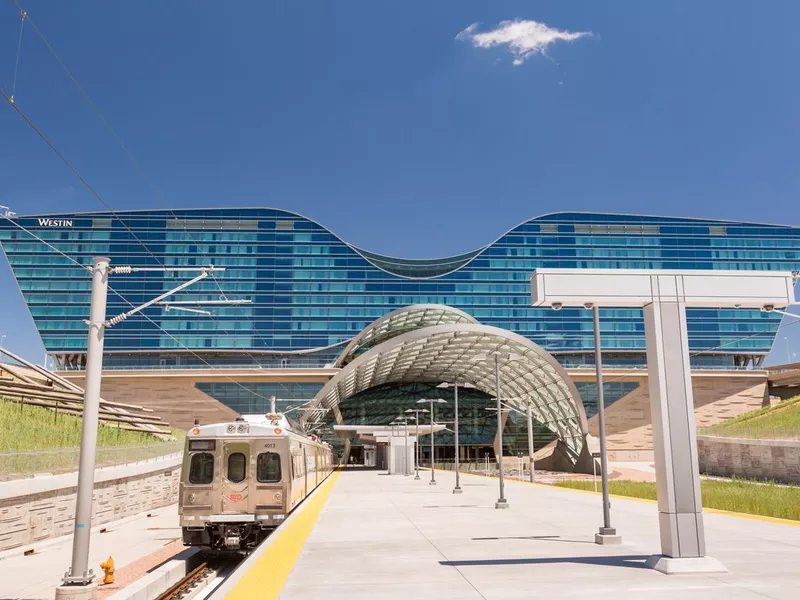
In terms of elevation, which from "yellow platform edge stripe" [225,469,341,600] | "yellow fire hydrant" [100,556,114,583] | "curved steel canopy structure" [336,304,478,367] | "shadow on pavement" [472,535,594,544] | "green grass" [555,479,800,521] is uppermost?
"curved steel canopy structure" [336,304,478,367]

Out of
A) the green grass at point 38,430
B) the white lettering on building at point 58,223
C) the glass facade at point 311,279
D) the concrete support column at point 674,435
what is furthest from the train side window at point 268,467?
the white lettering on building at point 58,223

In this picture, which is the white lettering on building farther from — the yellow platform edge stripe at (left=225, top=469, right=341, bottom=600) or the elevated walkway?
the yellow platform edge stripe at (left=225, top=469, right=341, bottom=600)

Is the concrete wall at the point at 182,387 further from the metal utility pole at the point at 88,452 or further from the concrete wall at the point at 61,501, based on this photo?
the metal utility pole at the point at 88,452

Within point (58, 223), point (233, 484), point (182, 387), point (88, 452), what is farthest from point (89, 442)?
point (58, 223)

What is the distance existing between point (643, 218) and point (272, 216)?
64.1 m

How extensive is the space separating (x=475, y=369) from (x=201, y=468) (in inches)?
2363

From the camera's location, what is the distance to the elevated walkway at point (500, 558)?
9.05 metres

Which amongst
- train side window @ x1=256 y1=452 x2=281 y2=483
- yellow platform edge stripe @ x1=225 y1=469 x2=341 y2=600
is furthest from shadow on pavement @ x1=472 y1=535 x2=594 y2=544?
train side window @ x1=256 y1=452 x2=281 y2=483

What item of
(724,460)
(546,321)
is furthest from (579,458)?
(546,321)

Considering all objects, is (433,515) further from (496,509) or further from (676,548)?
(676,548)

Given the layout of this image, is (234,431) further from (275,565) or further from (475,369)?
(475,369)

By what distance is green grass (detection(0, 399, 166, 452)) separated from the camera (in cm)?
2264

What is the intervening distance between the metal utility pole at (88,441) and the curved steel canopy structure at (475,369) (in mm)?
44760

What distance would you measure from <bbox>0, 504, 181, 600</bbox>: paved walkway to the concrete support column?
10459 millimetres
